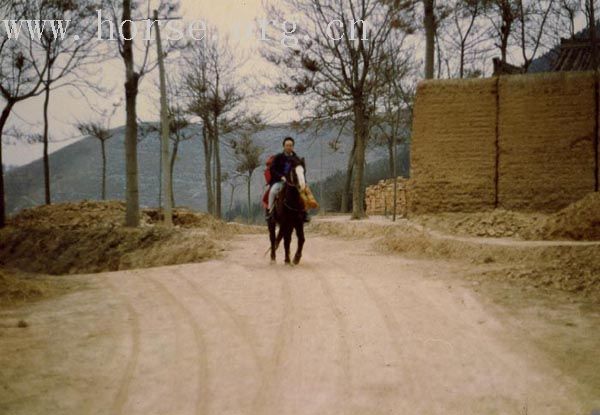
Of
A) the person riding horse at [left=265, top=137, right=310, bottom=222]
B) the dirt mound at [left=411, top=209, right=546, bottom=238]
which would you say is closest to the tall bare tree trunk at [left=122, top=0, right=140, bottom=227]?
the person riding horse at [left=265, top=137, right=310, bottom=222]

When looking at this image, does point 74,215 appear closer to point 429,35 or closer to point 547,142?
point 429,35

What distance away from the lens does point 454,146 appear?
12.3m

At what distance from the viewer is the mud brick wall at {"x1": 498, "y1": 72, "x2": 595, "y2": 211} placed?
11.8 metres

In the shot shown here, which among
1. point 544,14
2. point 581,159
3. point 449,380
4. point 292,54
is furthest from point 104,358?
point 544,14

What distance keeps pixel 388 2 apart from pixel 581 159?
37.2 ft

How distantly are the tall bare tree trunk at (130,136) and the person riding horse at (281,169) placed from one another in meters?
6.89

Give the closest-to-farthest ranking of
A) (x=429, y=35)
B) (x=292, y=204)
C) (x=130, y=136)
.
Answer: (x=292, y=204) → (x=130, y=136) → (x=429, y=35)

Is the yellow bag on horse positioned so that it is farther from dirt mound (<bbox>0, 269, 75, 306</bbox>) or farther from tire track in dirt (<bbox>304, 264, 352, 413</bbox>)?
dirt mound (<bbox>0, 269, 75, 306</bbox>)

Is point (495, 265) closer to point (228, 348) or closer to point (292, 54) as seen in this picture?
point (228, 348)

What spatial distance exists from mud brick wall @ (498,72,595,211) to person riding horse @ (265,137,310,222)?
5479 millimetres

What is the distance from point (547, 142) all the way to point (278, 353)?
954cm

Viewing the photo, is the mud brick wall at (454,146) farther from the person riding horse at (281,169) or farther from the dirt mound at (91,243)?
the dirt mound at (91,243)

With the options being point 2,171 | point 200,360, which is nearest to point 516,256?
point 200,360

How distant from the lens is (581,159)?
11758 millimetres
